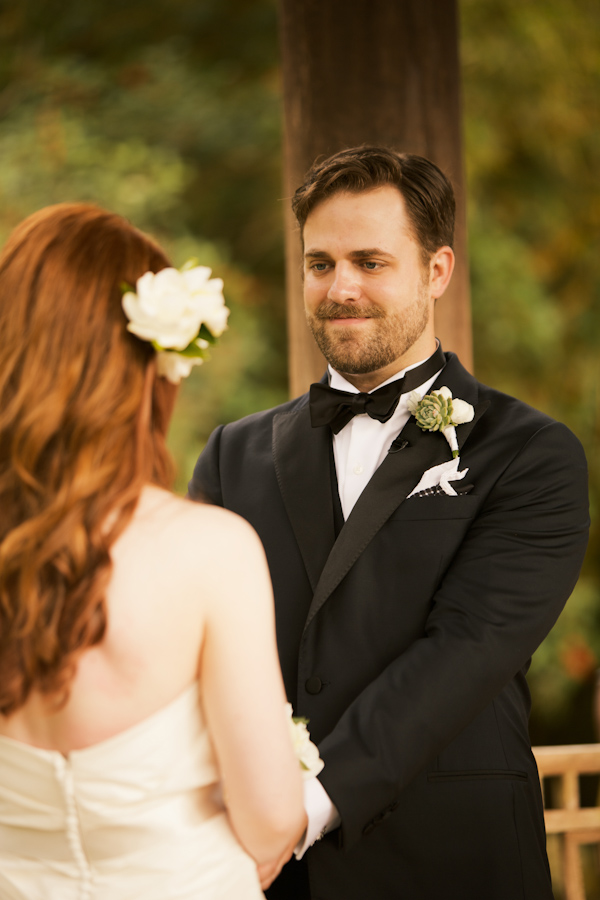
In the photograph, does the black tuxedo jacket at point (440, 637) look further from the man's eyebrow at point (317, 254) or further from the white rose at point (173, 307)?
the white rose at point (173, 307)

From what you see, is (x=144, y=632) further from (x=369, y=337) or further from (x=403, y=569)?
(x=369, y=337)

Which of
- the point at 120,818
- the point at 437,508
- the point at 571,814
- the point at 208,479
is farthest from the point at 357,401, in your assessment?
the point at 571,814

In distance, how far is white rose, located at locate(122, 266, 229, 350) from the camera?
1241 mm

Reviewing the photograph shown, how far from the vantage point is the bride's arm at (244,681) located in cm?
127

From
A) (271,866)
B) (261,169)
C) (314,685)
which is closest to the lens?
(271,866)

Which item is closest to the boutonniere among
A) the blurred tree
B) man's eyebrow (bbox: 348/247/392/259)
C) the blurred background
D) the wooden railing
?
man's eyebrow (bbox: 348/247/392/259)

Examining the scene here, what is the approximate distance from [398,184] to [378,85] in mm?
503

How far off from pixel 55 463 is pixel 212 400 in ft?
17.9

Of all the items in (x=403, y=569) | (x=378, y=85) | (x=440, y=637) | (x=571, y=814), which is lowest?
(x=571, y=814)

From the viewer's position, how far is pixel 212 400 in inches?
263

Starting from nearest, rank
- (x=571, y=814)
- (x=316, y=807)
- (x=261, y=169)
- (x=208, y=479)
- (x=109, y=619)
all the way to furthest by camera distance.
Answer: (x=109, y=619), (x=316, y=807), (x=208, y=479), (x=571, y=814), (x=261, y=169)

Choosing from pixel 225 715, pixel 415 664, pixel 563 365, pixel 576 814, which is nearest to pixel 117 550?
pixel 225 715

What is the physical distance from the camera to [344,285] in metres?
2.17

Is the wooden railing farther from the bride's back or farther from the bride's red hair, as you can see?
the bride's red hair
